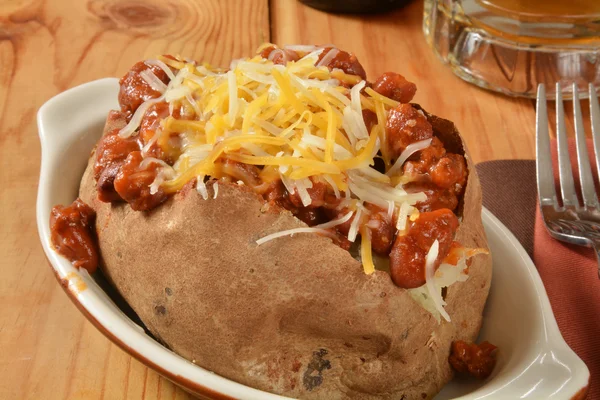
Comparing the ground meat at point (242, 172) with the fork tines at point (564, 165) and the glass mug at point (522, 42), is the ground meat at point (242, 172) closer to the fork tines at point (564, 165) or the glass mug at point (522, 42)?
the fork tines at point (564, 165)

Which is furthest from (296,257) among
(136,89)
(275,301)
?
(136,89)

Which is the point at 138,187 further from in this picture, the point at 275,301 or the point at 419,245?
the point at 419,245

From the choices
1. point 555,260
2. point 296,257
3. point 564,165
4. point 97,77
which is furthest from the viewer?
point 97,77

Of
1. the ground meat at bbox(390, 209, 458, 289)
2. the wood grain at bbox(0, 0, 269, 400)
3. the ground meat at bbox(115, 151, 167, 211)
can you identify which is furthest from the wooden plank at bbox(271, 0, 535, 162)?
the ground meat at bbox(115, 151, 167, 211)

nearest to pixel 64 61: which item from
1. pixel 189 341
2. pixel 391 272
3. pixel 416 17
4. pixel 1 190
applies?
pixel 1 190

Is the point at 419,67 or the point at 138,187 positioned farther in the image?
the point at 419,67

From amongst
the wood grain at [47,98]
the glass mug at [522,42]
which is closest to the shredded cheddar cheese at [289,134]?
the wood grain at [47,98]

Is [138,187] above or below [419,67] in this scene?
above
